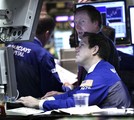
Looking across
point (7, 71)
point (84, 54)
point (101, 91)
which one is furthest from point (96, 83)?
point (7, 71)

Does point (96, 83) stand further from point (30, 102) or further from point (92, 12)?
point (92, 12)

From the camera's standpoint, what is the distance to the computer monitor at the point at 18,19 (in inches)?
136

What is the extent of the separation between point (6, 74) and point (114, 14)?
6.47 ft

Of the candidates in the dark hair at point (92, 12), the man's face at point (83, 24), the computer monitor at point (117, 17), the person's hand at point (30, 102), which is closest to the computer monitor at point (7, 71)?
the person's hand at point (30, 102)

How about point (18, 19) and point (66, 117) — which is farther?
point (18, 19)

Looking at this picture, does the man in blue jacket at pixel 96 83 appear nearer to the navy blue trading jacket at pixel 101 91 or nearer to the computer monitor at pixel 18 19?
the navy blue trading jacket at pixel 101 91

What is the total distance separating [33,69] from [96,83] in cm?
161

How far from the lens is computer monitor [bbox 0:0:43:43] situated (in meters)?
3.46

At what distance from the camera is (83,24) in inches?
179

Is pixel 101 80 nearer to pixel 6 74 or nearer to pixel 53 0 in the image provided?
pixel 6 74

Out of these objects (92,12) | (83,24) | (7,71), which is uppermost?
(92,12)

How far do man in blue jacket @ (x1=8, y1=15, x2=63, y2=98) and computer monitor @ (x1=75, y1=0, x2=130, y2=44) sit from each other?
0.67 meters

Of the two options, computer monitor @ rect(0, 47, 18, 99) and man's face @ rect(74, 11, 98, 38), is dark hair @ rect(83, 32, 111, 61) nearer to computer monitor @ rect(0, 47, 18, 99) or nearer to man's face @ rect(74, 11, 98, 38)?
man's face @ rect(74, 11, 98, 38)

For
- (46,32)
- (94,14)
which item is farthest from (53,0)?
(94,14)
